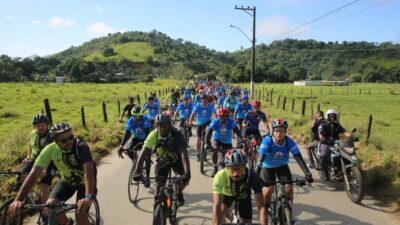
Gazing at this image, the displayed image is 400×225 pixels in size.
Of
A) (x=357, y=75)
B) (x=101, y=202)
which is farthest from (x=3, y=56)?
(x=101, y=202)

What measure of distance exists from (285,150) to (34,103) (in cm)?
3423

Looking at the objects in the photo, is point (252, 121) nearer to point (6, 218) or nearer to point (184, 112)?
point (184, 112)

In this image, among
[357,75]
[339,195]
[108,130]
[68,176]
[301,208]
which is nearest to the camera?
[68,176]

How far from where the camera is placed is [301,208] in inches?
300

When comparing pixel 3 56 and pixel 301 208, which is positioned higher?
pixel 3 56

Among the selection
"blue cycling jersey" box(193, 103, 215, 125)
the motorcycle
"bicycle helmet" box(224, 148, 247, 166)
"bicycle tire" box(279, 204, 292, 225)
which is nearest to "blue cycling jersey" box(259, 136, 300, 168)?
"bicycle tire" box(279, 204, 292, 225)

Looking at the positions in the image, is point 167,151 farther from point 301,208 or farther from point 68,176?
point 301,208

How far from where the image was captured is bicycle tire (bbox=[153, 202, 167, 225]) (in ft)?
17.5

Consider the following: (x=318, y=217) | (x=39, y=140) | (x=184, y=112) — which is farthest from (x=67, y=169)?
(x=184, y=112)

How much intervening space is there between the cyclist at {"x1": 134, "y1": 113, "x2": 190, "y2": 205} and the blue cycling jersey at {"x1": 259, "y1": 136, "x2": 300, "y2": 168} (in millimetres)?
1344

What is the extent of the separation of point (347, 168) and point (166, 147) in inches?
167

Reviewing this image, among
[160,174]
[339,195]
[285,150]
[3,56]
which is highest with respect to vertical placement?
[3,56]

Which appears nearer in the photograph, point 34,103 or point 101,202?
point 101,202

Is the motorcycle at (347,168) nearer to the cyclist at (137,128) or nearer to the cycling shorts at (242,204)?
the cycling shorts at (242,204)
